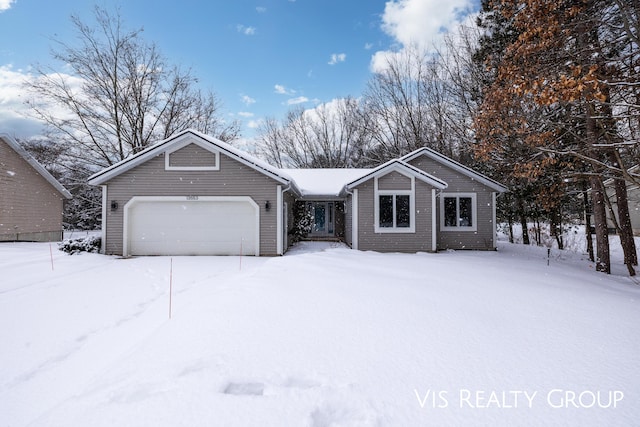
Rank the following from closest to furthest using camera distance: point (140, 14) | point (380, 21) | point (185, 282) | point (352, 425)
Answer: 1. point (352, 425)
2. point (185, 282)
3. point (140, 14)
4. point (380, 21)

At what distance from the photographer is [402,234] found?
11930 mm

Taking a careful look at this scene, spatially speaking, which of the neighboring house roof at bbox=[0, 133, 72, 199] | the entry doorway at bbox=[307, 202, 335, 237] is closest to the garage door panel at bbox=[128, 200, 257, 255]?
the entry doorway at bbox=[307, 202, 335, 237]

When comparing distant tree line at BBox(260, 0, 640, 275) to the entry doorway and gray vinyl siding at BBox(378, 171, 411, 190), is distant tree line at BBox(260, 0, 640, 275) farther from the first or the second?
the entry doorway

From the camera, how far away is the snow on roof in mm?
15328

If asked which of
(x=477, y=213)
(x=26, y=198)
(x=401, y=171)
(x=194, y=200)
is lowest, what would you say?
(x=477, y=213)

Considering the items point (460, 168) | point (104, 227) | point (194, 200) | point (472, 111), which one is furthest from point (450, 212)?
point (104, 227)

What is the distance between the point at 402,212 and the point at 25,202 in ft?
61.1

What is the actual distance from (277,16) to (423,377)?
18.3m

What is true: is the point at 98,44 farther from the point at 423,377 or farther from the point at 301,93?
the point at 423,377

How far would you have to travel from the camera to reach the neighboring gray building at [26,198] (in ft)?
45.9

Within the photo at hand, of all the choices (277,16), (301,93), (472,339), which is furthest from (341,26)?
(472,339)

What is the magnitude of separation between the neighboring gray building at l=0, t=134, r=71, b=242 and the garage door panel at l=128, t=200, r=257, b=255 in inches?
326

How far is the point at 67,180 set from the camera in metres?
19.4

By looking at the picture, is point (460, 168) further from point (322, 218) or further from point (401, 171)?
point (322, 218)
